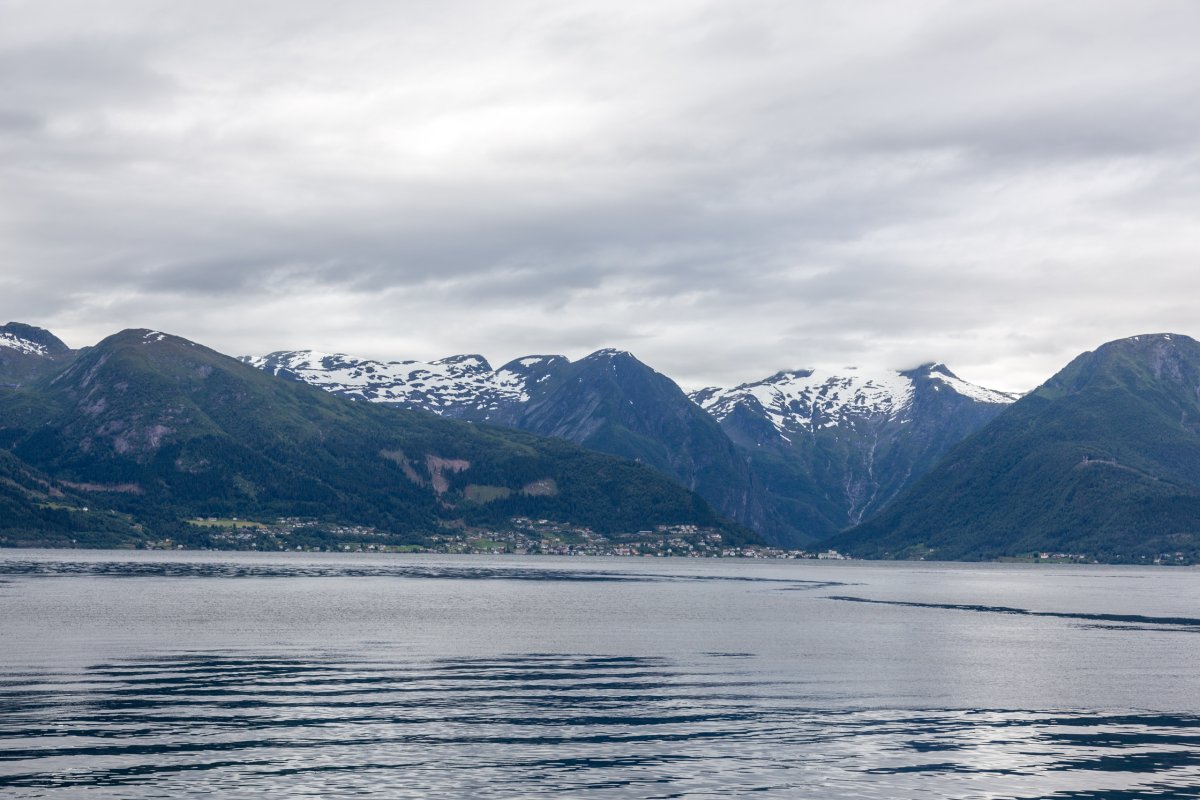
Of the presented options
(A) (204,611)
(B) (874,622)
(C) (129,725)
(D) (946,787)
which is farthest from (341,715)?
(B) (874,622)

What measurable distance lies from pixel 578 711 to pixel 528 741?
1164 cm

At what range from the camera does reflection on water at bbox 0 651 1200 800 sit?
5700cm

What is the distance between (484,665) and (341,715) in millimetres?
31080

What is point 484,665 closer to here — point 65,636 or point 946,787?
point 65,636

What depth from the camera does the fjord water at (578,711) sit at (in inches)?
2292

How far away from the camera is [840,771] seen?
199 feet

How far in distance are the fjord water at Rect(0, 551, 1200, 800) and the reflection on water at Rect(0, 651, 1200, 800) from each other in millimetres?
230

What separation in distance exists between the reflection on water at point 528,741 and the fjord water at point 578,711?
23cm

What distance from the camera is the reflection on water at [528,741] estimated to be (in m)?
57.0

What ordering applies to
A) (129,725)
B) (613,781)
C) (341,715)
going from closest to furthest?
(613,781), (129,725), (341,715)

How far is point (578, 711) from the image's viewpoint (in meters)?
79.8

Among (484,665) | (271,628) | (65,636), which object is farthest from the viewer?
(271,628)

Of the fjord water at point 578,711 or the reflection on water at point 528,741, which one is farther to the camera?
the fjord water at point 578,711

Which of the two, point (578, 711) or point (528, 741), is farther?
point (578, 711)
